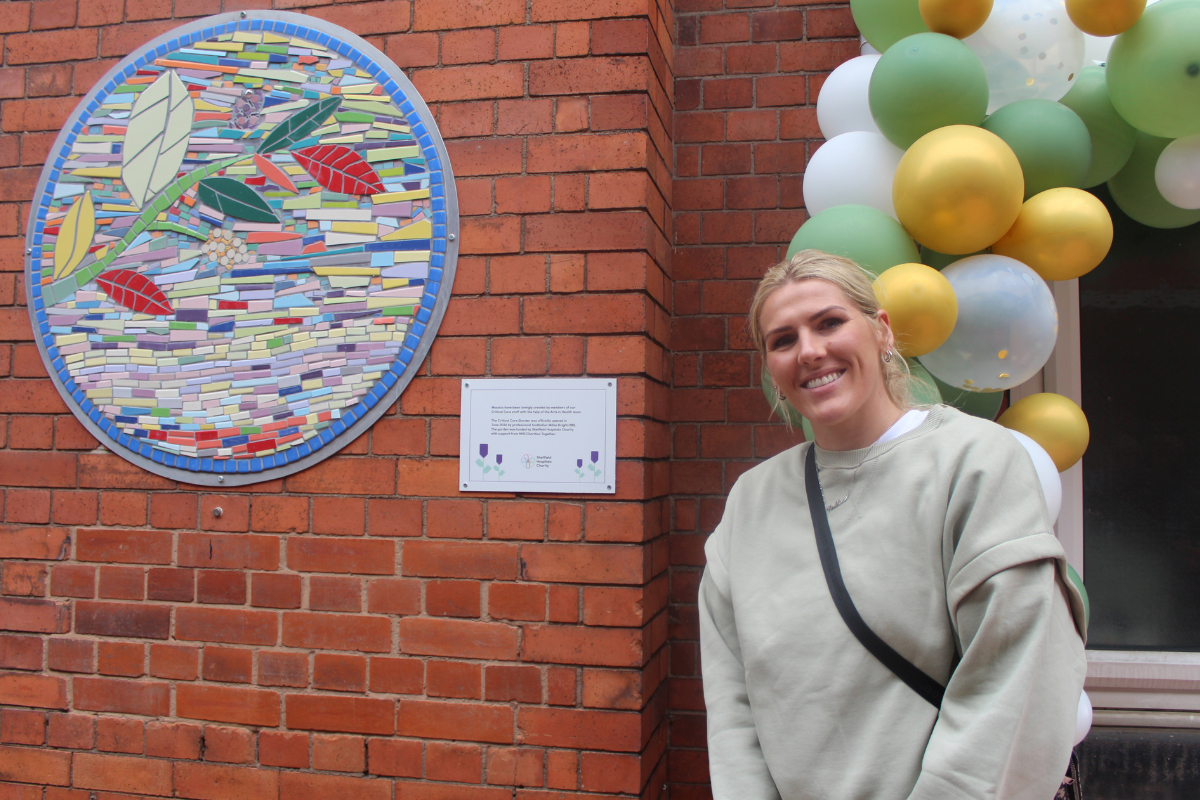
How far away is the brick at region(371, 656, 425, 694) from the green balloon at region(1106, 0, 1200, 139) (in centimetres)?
211

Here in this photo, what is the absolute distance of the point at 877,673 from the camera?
118 cm

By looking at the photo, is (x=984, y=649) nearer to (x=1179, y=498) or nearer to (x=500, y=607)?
(x=500, y=607)

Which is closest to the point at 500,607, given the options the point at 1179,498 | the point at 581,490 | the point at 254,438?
the point at 581,490

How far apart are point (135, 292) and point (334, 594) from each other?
101 cm

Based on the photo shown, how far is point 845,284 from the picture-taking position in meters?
1.32

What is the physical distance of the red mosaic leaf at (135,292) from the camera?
87.6 inches

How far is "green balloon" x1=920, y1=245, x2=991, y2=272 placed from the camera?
1809 millimetres

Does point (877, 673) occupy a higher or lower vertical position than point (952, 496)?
lower

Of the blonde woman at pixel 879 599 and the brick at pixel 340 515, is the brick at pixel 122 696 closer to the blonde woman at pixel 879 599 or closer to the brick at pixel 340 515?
the brick at pixel 340 515

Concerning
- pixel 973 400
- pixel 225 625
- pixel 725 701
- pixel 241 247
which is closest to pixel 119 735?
pixel 225 625

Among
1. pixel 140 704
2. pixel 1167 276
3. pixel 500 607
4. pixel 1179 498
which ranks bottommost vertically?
pixel 140 704

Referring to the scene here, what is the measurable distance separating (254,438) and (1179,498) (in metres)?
2.63

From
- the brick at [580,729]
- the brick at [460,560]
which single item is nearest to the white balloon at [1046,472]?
the brick at [580,729]

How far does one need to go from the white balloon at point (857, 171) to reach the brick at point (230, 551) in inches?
66.0
